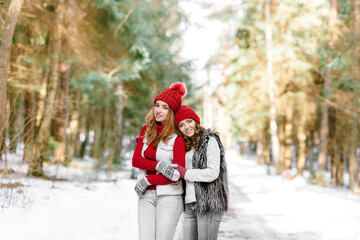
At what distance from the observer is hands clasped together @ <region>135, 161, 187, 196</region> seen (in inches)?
130

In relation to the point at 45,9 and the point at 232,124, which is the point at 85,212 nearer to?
the point at 45,9

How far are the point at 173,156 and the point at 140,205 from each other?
1.80 feet

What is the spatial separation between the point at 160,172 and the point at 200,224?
2.59 ft

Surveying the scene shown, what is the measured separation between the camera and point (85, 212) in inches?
313

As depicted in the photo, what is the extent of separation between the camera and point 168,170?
130 inches

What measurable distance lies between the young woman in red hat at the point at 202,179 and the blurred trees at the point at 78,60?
5242 mm

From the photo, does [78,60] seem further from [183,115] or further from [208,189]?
[208,189]

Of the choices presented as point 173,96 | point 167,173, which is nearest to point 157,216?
point 167,173

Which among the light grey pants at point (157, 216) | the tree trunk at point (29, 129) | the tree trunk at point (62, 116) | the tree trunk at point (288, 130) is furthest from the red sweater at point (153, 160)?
the tree trunk at point (288, 130)

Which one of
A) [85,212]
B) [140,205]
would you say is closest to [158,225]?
[140,205]

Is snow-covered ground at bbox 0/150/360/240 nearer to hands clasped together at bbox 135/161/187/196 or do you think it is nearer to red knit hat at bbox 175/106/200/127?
hands clasped together at bbox 135/161/187/196

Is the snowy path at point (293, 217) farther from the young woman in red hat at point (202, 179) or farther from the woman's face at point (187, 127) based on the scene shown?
the woman's face at point (187, 127)

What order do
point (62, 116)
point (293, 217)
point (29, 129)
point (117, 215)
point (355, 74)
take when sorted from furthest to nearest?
point (62, 116) → point (355, 74) → point (293, 217) → point (117, 215) → point (29, 129)

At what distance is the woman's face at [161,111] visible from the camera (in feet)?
11.8
